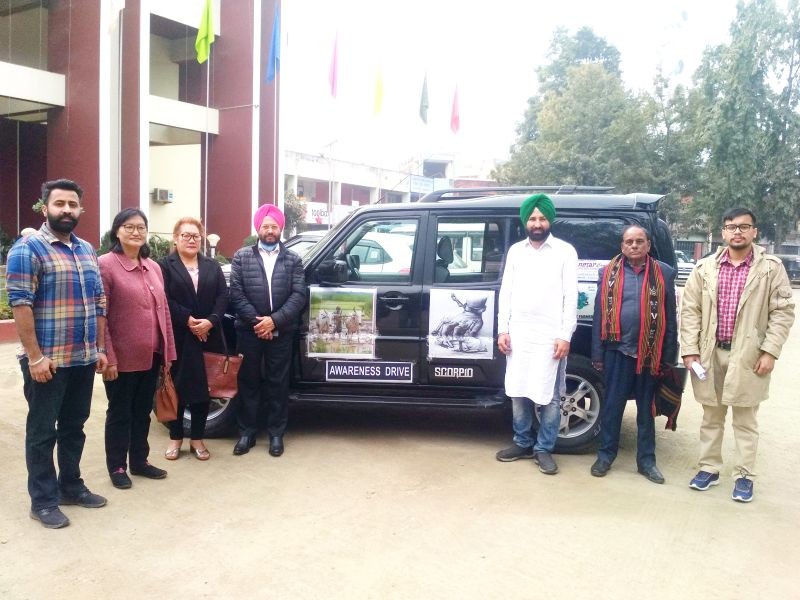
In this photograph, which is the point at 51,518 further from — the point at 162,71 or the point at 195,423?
the point at 162,71

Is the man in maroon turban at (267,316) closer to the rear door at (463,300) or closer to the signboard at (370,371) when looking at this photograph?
the signboard at (370,371)

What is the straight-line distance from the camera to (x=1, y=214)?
17.4 m

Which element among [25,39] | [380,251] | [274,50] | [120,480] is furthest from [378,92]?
[120,480]

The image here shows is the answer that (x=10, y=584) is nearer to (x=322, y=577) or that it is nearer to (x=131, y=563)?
(x=131, y=563)

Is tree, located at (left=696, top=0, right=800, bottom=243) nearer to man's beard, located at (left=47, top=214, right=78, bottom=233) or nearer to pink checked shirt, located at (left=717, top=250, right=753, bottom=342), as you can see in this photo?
pink checked shirt, located at (left=717, top=250, right=753, bottom=342)

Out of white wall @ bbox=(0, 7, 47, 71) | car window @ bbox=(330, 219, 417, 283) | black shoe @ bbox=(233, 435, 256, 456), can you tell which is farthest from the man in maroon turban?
white wall @ bbox=(0, 7, 47, 71)

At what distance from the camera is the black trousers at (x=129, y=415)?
4277 mm

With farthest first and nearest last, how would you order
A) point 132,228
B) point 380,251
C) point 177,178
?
point 177,178
point 380,251
point 132,228

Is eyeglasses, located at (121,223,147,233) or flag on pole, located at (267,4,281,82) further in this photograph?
flag on pole, located at (267,4,281,82)

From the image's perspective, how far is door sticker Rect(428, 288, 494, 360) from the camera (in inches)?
203

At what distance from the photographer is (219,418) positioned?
542cm

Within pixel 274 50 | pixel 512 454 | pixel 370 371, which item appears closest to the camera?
pixel 512 454

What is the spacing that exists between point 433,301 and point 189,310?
174 cm

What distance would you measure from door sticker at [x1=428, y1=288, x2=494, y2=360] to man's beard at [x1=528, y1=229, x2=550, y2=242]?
57 centimetres
